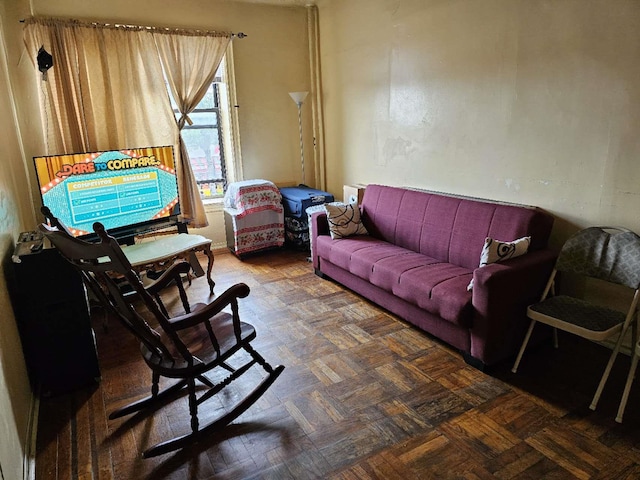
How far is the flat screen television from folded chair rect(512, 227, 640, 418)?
10.4 ft

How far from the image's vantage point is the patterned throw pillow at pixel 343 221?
388 centimetres

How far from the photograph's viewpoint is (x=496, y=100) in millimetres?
3113

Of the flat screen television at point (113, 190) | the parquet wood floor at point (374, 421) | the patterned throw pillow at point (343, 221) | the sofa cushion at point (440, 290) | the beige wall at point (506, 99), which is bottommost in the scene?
the parquet wood floor at point (374, 421)

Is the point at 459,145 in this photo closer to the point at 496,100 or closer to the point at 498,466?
the point at 496,100

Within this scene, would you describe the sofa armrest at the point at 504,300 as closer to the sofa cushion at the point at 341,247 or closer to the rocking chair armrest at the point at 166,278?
the sofa cushion at the point at 341,247

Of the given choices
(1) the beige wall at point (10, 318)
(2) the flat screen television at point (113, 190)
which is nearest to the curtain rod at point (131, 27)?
(1) the beige wall at point (10, 318)

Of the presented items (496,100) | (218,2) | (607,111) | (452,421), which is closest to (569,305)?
(452,421)

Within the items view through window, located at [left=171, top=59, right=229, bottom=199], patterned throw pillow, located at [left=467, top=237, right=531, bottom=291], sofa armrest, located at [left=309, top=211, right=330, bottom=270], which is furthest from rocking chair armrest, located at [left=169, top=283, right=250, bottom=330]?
view through window, located at [left=171, top=59, right=229, bottom=199]

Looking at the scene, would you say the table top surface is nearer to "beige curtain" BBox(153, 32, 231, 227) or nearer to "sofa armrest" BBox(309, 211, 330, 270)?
"beige curtain" BBox(153, 32, 231, 227)

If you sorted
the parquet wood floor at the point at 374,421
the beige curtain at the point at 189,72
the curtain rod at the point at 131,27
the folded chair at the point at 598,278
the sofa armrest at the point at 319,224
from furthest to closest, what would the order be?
the beige curtain at the point at 189,72 → the sofa armrest at the point at 319,224 → the curtain rod at the point at 131,27 → the folded chair at the point at 598,278 → the parquet wood floor at the point at 374,421

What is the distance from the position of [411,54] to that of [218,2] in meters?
2.23

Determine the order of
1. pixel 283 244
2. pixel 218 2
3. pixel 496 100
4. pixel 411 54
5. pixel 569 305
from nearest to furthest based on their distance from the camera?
pixel 569 305 < pixel 496 100 < pixel 411 54 < pixel 218 2 < pixel 283 244

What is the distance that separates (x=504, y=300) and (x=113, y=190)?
3.16 metres

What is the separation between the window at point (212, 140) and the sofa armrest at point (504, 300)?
137 inches
